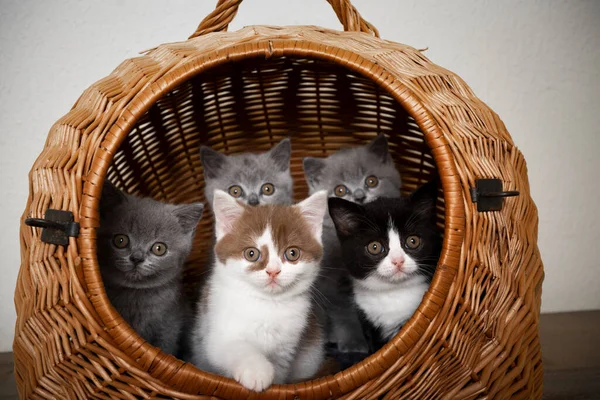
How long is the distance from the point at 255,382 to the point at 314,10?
172 cm

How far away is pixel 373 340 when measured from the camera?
136cm

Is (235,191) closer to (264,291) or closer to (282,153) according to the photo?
(282,153)

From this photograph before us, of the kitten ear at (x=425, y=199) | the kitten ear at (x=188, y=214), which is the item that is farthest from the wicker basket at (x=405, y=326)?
the kitten ear at (x=188, y=214)

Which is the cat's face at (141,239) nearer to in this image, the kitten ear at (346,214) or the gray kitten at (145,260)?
the gray kitten at (145,260)

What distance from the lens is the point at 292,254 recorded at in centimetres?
127

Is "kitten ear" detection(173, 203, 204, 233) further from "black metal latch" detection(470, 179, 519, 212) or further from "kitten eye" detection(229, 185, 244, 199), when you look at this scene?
"black metal latch" detection(470, 179, 519, 212)

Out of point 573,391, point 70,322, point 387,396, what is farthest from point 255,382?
point 573,391

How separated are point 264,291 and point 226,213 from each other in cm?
25

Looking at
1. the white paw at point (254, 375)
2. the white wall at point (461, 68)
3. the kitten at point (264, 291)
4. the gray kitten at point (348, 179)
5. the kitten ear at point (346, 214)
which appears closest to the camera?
the white paw at point (254, 375)

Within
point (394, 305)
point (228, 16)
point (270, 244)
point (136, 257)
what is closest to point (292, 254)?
point (270, 244)

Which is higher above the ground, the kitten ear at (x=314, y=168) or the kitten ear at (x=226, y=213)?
the kitten ear at (x=314, y=168)

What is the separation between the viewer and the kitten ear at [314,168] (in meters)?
1.73

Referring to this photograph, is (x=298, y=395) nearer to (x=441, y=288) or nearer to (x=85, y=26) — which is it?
(x=441, y=288)

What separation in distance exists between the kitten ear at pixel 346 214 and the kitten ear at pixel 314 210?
0.02 meters
